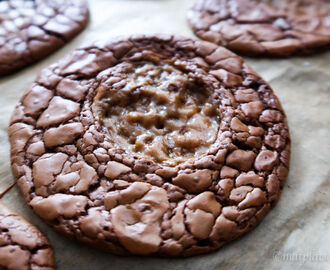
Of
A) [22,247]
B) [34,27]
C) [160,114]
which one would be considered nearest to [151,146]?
[160,114]

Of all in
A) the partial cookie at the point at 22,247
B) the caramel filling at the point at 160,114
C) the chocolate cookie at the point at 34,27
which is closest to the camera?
the partial cookie at the point at 22,247

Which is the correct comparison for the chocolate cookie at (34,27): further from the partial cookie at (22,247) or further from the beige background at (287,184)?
the partial cookie at (22,247)

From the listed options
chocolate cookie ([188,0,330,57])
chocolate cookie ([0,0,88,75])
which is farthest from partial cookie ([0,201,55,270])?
chocolate cookie ([188,0,330,57])

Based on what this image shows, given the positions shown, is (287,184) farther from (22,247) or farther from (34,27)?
(34,27)

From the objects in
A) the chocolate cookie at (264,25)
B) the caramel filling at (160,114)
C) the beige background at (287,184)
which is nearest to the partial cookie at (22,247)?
the beige background at (287,184)

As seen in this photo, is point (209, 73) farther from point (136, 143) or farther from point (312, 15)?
point (312, 15)

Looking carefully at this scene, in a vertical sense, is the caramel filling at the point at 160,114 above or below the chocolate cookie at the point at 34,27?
below

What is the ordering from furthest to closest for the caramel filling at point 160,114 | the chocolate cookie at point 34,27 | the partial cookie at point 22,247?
the chocolate cookie at point 34,27 → the caramel filling at point 160,114 → the partial cookie at point 22,247
